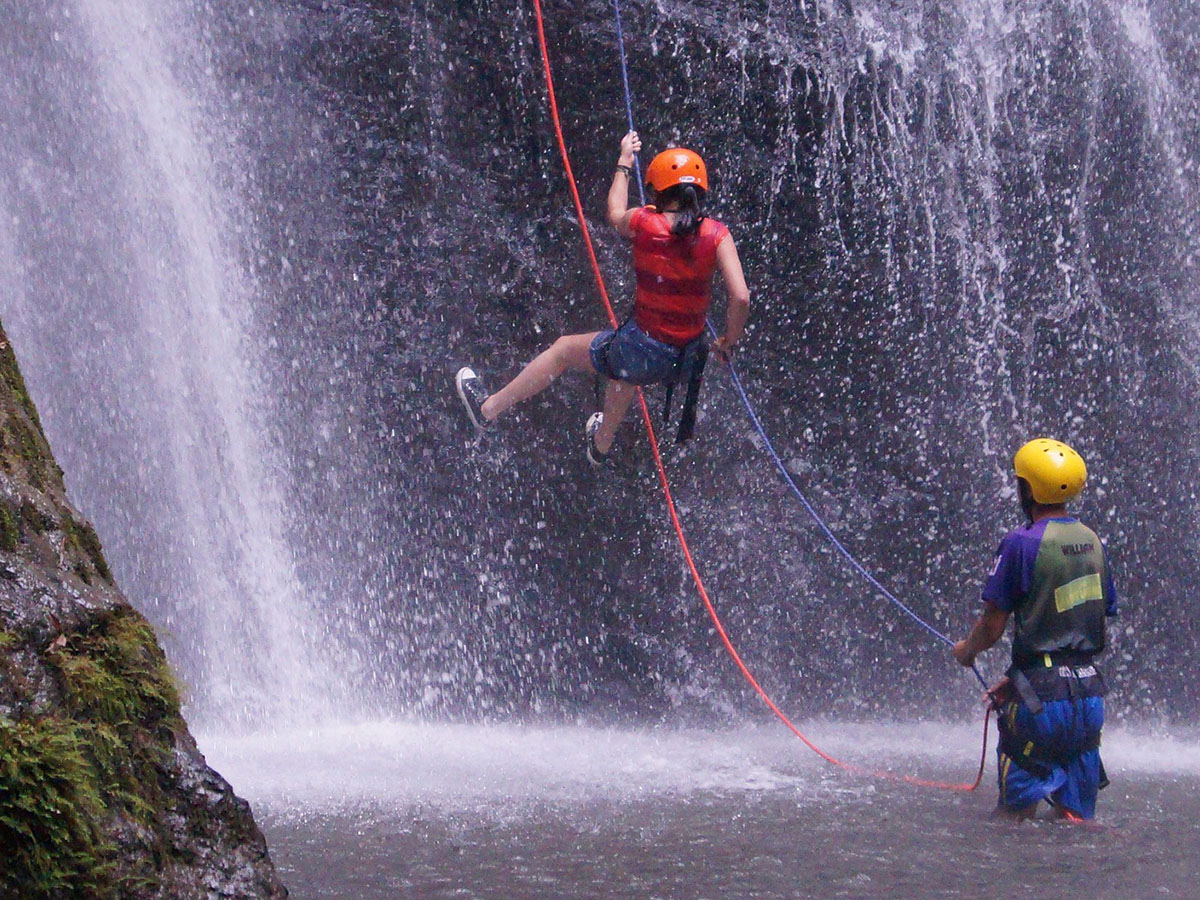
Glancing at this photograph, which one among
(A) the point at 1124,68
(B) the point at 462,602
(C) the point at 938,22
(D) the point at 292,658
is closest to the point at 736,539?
(B) the point at 462,602

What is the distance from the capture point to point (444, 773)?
20.8 ft

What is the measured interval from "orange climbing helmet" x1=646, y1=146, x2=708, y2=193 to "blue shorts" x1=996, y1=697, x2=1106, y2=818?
261cm

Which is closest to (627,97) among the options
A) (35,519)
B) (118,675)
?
(35,519)

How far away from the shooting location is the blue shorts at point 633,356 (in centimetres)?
598

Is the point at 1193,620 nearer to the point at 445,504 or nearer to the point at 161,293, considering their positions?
the point at 445,504

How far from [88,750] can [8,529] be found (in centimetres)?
59

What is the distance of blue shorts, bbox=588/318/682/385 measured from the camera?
19.6 ft

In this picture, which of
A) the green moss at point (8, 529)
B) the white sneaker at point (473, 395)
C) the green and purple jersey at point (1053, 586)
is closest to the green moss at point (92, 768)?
the green moss at point (8, 529)

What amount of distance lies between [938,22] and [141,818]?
8672mm

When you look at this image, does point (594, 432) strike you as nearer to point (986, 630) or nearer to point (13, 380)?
point (986, 630)

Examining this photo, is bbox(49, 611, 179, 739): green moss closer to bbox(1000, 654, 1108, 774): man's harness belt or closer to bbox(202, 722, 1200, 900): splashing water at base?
bbox(202, 722, 1200, 900): splashing water at base

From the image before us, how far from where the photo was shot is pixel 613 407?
646cm

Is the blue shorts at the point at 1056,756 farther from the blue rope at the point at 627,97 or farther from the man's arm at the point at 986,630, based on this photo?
the blue rope at the point at 627,97

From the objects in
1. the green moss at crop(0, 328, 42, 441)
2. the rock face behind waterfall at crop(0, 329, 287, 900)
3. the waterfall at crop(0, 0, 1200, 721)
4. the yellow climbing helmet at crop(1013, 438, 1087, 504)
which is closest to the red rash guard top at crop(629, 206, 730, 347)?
the yellow climbing helmet at crop(1013, 438, 1087, 504)
